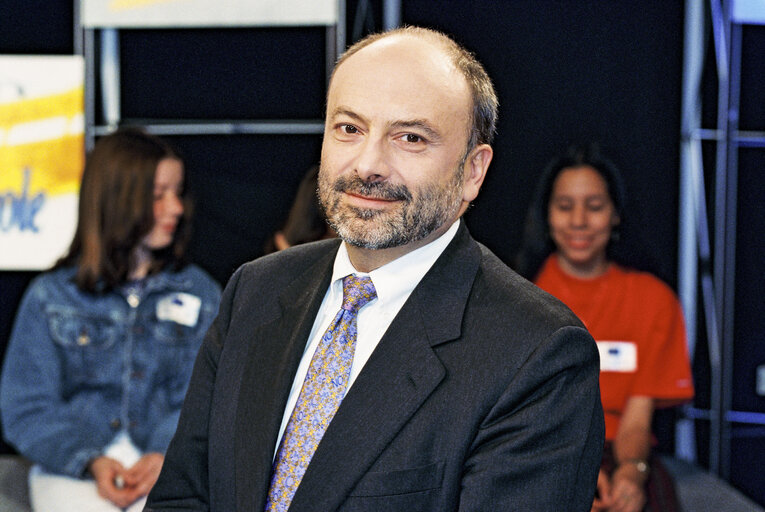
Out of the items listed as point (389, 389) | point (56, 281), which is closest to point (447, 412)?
point (389, 389)

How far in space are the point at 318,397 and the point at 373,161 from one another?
1.27 ft

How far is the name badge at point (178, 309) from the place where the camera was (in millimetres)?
3047

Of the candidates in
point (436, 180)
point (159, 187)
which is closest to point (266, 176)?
point (159, 187)

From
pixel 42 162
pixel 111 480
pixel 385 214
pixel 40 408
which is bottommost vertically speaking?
pixel 111 480

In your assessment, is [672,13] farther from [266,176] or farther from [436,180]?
[436,180]

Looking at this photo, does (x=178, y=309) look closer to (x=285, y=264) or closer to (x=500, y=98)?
(x=285, y=264)

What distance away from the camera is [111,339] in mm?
3014

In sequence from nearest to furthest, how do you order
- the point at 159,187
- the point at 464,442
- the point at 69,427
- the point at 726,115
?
the point at 464,442 → the point at 69,427 → the point at 159,187 → the point at 726,115

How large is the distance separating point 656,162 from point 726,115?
331 mm

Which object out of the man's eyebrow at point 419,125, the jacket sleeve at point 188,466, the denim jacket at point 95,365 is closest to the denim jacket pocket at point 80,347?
the denim jacket at point 95,365

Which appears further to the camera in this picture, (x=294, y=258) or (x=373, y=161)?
(x=294, y=258)

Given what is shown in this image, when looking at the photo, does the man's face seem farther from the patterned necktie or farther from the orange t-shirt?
the orange t-shirt

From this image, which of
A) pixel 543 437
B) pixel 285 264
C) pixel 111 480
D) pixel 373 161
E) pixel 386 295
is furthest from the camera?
pixel 111 480

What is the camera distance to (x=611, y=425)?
3.15m
